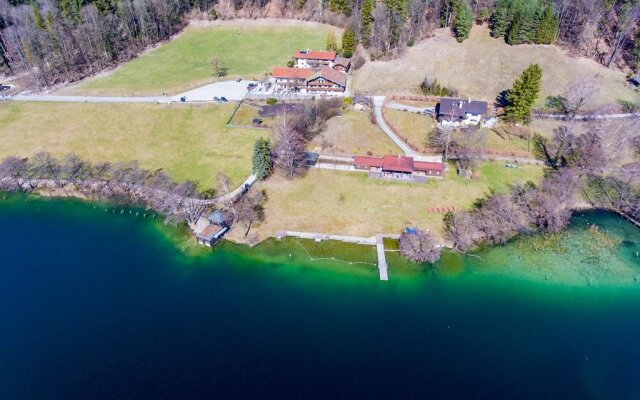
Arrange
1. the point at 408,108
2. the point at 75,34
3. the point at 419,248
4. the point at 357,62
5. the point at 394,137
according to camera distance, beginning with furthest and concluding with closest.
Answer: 1. the point at 75,34
2. the point at 357,62
3. the point at 408,108
4. the point at 394,137
5. the point at 419,248

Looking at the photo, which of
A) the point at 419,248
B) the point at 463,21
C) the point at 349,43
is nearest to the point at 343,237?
the point at 419,248

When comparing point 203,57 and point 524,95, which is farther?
point 203,57

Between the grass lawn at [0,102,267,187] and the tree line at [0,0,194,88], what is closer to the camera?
the grass lawn at [0,102,267,187]

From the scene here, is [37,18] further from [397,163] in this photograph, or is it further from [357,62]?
[397,163]

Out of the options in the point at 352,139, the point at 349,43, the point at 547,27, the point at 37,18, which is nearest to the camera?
the point at 352,139

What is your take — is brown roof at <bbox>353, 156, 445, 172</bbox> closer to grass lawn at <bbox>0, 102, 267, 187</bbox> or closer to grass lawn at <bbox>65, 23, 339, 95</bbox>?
grass lawn at <bbox>0, 102, 267, 187</bbox>

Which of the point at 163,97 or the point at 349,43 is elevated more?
the point at 349,43

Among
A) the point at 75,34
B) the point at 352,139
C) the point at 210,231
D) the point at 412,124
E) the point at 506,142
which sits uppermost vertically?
the point at 75,34

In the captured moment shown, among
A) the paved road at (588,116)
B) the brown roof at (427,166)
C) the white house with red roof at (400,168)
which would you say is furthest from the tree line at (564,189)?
the white house with red roof at (400,168)

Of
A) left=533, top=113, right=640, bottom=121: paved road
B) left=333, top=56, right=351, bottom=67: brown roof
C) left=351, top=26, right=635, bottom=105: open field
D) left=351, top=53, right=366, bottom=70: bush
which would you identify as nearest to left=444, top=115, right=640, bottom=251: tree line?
left=533, top=113, right=640, bottom=121: paved road
